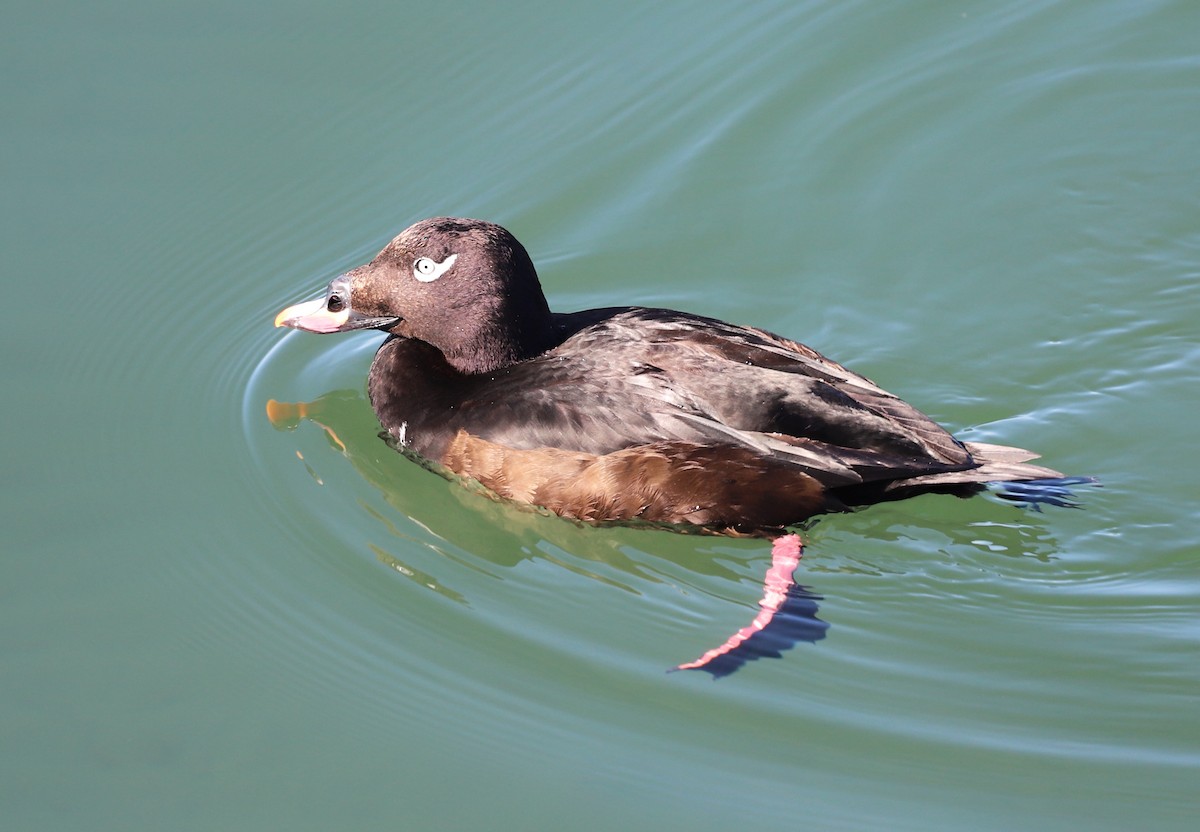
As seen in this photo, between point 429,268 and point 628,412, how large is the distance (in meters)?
1.17

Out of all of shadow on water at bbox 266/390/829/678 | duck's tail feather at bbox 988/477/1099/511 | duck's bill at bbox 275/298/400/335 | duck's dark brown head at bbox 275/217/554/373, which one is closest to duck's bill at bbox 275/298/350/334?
duck's bill at bbox 275/298/400/335

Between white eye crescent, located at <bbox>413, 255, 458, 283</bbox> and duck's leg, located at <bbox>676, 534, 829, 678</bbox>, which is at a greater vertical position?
white eye crescent, located at <bbox>413, 255, 458, 283</bbox>

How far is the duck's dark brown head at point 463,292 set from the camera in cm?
571

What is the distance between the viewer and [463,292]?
18.9 feet

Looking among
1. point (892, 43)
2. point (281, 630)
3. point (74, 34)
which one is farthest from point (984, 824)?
point (74, 34)

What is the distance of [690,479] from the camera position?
521cm

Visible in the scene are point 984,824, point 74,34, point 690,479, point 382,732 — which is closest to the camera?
point 984,824

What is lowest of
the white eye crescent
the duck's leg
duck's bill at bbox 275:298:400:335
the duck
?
the duck's leg

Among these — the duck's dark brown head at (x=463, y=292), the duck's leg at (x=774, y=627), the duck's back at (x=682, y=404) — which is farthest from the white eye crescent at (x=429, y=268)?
the duck's leg at (x=774, y=627)

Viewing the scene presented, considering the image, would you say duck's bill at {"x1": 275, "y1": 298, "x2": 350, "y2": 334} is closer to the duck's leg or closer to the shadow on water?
the shadow on water

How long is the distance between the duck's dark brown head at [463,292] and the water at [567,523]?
0.57 m

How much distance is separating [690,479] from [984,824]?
1739mm

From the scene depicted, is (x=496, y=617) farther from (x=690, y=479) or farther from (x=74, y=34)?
(x=74, y=34)

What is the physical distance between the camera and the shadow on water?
4.79 meters
